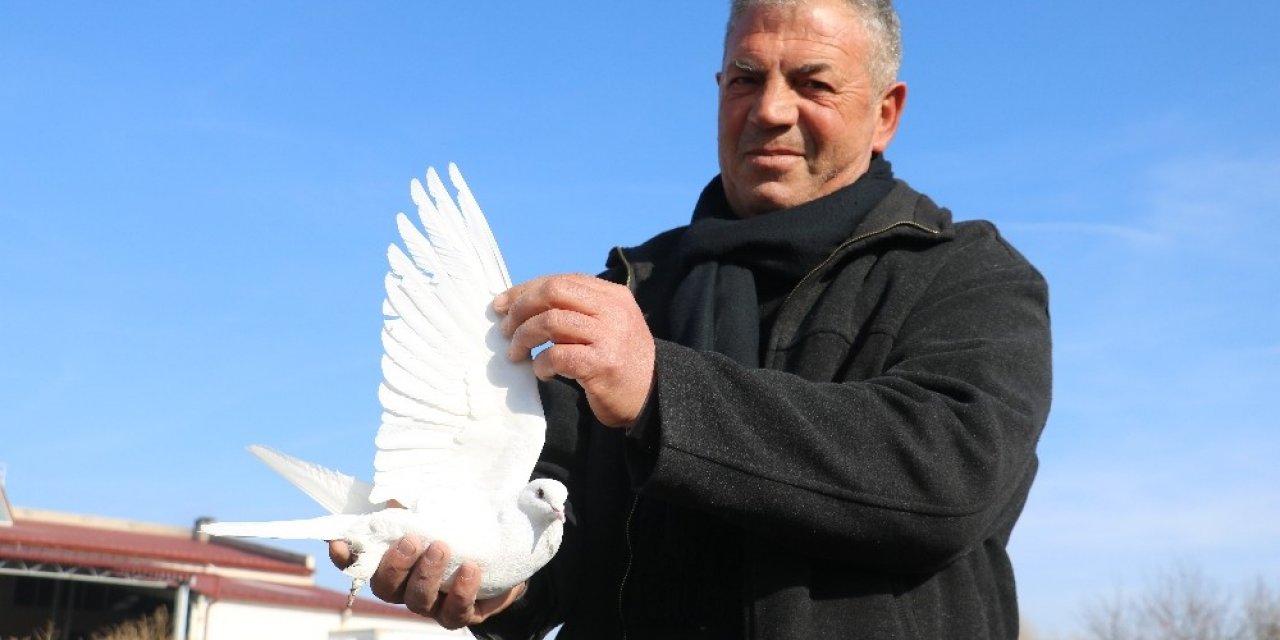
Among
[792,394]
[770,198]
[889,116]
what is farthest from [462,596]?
[889,116]

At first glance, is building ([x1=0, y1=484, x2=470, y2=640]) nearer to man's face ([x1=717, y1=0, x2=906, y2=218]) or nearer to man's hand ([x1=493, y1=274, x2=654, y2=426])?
man's face ([x1=717, y1=0, x2=906, y2=218])

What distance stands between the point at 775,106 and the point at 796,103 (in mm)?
53

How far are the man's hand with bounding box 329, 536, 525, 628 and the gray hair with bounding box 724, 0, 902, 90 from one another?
1387 millimetres

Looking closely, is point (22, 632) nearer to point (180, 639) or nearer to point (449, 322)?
point (180, 639)

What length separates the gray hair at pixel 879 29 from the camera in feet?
9.30

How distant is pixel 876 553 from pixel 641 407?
43cm

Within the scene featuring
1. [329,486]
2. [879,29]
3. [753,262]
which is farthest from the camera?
[879,29]

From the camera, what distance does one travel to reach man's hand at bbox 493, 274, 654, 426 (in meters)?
1.93

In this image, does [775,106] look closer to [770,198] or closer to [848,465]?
[770,198]

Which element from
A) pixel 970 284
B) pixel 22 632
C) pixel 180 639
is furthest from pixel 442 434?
pixel 22 632

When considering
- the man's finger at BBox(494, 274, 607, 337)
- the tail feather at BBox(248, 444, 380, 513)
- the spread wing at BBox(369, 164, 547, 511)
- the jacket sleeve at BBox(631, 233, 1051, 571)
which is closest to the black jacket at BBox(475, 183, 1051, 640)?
the jacket sleeve at BBox(631, 233, 1051, 571)

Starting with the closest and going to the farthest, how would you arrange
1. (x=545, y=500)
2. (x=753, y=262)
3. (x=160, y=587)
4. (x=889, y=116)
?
(x=545, y=500) → (x=753, y=262) → (x=889, y=116) → (x=160, y=587)

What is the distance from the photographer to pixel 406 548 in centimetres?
215

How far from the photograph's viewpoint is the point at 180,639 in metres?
19.0
